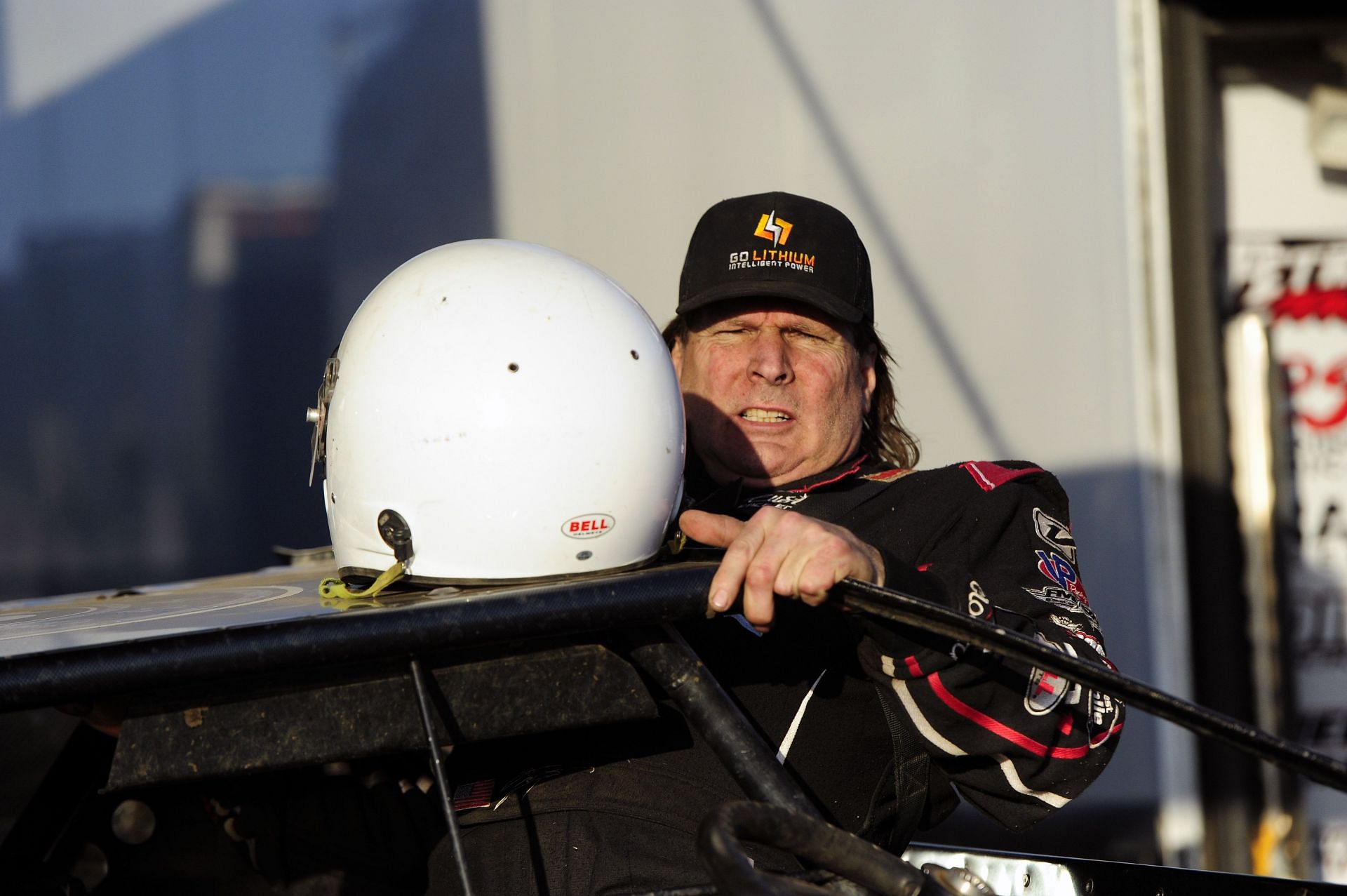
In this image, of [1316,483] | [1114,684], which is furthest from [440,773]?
[1316,483]

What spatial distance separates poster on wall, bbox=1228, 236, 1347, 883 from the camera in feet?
13.5

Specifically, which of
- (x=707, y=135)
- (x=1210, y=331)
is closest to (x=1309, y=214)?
(x=1210, y=331)

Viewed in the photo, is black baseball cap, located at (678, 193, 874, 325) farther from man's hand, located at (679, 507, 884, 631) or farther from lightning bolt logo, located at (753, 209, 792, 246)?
man's hand, located at (679, 507, 884, 631)

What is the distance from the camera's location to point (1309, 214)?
4230mm

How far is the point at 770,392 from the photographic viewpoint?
2186mm

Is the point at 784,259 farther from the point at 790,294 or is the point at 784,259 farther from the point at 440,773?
the point at 440,773

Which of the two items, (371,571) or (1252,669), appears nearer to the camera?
(371,571)

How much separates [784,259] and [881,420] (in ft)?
1.63

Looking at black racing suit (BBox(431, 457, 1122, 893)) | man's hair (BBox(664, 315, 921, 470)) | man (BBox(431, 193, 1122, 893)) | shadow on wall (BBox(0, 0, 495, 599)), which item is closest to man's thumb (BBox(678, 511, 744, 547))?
man (BBox(431, 193, 1122, 893))

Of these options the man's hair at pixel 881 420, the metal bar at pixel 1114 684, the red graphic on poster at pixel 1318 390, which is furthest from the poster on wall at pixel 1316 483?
the metal bar at pixel 1114 684

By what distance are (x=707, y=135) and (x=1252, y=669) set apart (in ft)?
7.65

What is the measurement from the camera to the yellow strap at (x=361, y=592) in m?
1.28

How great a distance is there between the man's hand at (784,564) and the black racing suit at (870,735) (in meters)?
0.04

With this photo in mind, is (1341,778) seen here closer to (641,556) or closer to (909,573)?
(909,573)
